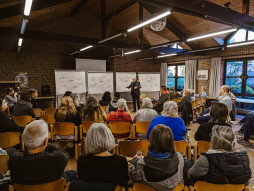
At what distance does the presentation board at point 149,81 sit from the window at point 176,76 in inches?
41.7

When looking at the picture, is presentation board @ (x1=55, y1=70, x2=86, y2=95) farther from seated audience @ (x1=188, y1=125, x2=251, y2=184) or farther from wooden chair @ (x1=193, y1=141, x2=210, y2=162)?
seated audience @ (x1=188, y1=125, x2=251, y2=184)

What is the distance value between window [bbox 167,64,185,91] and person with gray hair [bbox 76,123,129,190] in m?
9.83

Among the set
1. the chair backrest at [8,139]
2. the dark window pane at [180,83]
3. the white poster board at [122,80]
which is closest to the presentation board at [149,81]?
the white poster board at [122,80]

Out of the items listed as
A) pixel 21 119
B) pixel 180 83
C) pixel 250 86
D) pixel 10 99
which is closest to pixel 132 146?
pixel 21 119

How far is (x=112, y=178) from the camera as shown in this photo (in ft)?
4.16

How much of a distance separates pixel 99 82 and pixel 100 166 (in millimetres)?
7958

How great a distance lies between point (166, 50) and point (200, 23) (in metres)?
1.97

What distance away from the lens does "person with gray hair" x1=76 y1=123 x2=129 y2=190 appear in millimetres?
1260

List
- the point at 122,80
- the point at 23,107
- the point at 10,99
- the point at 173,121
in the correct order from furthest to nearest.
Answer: the point at 122,80 → the point at 10,99 → the point at 23,107 → the point at 173,121

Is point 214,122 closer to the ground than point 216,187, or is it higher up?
higher up

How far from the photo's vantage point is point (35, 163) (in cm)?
131

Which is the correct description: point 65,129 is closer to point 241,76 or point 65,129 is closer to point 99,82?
point 99,82

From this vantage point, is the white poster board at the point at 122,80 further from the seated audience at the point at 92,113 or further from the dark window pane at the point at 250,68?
the seated audience at the point at 92,113

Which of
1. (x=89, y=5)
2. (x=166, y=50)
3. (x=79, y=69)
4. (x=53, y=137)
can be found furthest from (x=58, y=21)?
(x=53, y=137)
